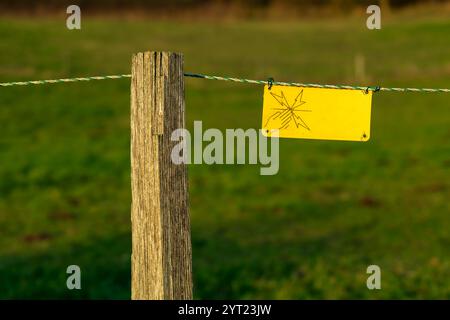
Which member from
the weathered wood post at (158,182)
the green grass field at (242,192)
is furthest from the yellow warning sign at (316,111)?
the green grass field at (242,192)

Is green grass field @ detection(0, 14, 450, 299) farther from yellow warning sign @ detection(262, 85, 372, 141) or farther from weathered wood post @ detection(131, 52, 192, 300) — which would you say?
weathered wood post @ detection(131, 52, 192, 300)

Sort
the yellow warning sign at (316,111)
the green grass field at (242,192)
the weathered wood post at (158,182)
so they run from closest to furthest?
the weathered wood post at (158,182) < the yellow warning sign at (316,111) < the green grass field at (242,192)

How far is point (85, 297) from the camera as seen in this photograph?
8.80m

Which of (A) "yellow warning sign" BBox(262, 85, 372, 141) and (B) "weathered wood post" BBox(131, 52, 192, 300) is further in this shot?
(A) "yellow warning sign" BBox(262, 85, 372, 141)

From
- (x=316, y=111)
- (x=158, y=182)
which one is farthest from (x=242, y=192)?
(x=158, y=182)

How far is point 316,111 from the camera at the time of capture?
14.7 feet

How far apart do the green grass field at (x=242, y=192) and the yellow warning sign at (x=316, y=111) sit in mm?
4212

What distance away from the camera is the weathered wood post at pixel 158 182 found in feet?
13.3

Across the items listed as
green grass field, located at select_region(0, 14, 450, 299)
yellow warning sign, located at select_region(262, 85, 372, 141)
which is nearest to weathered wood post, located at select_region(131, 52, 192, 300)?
yellow warning sign, located at select_region(262, 85, 372, 141)

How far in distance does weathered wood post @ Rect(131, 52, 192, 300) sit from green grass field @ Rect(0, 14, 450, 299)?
15.0 feet

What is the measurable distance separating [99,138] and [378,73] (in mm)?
13949

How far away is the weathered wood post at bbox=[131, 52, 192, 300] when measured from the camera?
4.05 metres

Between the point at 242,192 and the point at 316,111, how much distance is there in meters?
12.1

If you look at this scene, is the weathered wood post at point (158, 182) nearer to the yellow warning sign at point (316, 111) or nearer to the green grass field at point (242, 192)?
the yellow warning sign at point (316, 111)
